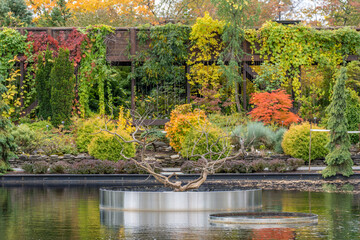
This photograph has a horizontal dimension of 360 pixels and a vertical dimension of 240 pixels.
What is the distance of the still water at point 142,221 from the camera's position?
906cm

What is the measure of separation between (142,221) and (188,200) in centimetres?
166

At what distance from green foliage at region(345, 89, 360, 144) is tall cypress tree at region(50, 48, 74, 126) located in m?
11.6

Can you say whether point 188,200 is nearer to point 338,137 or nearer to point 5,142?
point 338,137

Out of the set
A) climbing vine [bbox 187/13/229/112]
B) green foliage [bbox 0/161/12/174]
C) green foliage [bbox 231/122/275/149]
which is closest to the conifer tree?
green foliage [bbox 0/161/12/174]

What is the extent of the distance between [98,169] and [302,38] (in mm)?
13512

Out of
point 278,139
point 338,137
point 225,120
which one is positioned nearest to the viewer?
point 338,137

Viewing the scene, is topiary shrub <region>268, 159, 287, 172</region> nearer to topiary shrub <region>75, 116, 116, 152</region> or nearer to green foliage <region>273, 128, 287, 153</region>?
green foliage <region>273, 128, 287, 153</region>

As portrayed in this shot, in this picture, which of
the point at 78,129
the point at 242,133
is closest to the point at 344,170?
the point at 242,133

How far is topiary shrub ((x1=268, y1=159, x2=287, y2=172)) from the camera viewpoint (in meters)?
20.2

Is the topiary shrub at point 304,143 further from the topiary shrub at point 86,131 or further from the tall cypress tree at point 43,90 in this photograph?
the tall cypress tree at point 43,90

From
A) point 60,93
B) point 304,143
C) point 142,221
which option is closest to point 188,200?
point 142,221

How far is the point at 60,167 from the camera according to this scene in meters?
20.5

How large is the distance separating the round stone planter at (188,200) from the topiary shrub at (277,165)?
25.9 ft

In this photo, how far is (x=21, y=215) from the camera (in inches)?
456
